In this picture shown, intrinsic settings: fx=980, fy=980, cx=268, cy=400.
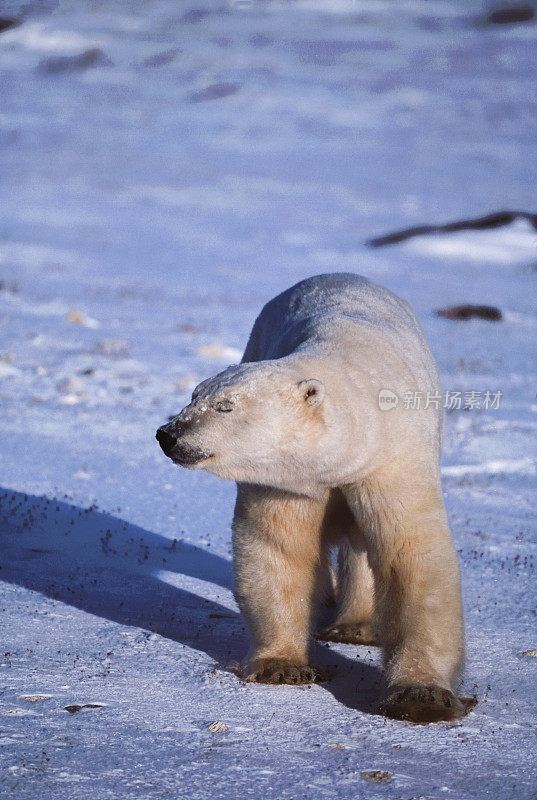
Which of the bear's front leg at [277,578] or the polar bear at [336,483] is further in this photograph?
the bear's front leg at [277,578]

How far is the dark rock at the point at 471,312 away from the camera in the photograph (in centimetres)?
1994

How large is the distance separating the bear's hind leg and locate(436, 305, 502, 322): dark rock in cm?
1496

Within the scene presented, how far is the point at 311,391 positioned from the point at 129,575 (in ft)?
9.91

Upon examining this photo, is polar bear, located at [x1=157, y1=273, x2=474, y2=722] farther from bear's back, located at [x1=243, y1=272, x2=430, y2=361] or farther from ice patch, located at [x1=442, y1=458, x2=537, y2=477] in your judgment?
ice patch, located at [x1=442, y1=458, x2=537, y2=477]

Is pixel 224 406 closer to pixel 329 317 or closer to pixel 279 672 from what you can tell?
pixel 329 317

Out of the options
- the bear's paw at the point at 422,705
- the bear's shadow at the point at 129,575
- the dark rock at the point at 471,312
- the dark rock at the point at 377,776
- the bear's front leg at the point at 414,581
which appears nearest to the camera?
the dark rock at the point at 377,776

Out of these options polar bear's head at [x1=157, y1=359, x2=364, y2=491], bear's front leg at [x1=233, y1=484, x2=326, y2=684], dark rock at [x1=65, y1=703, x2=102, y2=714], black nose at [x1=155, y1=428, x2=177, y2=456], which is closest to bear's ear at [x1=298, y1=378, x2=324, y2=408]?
polar bear's head at [x1=157, y1=359, x2=364, y2=491]

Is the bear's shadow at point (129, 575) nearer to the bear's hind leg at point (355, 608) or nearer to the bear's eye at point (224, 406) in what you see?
the bear's hind leg at point (355, 608)

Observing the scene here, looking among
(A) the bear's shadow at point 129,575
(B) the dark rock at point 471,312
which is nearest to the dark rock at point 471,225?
(B) the dark rock at point 471,312

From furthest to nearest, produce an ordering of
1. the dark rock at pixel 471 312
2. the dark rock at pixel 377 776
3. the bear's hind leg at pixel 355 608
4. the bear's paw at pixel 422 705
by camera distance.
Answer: the dark rock at pixel 471 312 → the bear's hind leg at pixel 355 608 → the bear's paw at pixel 422 705 → the dark rock at pixel 377 776

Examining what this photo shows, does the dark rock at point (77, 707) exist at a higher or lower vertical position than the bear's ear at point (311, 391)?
lower

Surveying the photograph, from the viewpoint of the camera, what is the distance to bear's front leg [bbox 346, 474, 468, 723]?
413 centimetres

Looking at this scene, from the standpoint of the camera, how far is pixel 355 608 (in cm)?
537

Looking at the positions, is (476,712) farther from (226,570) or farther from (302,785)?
(226,570)
